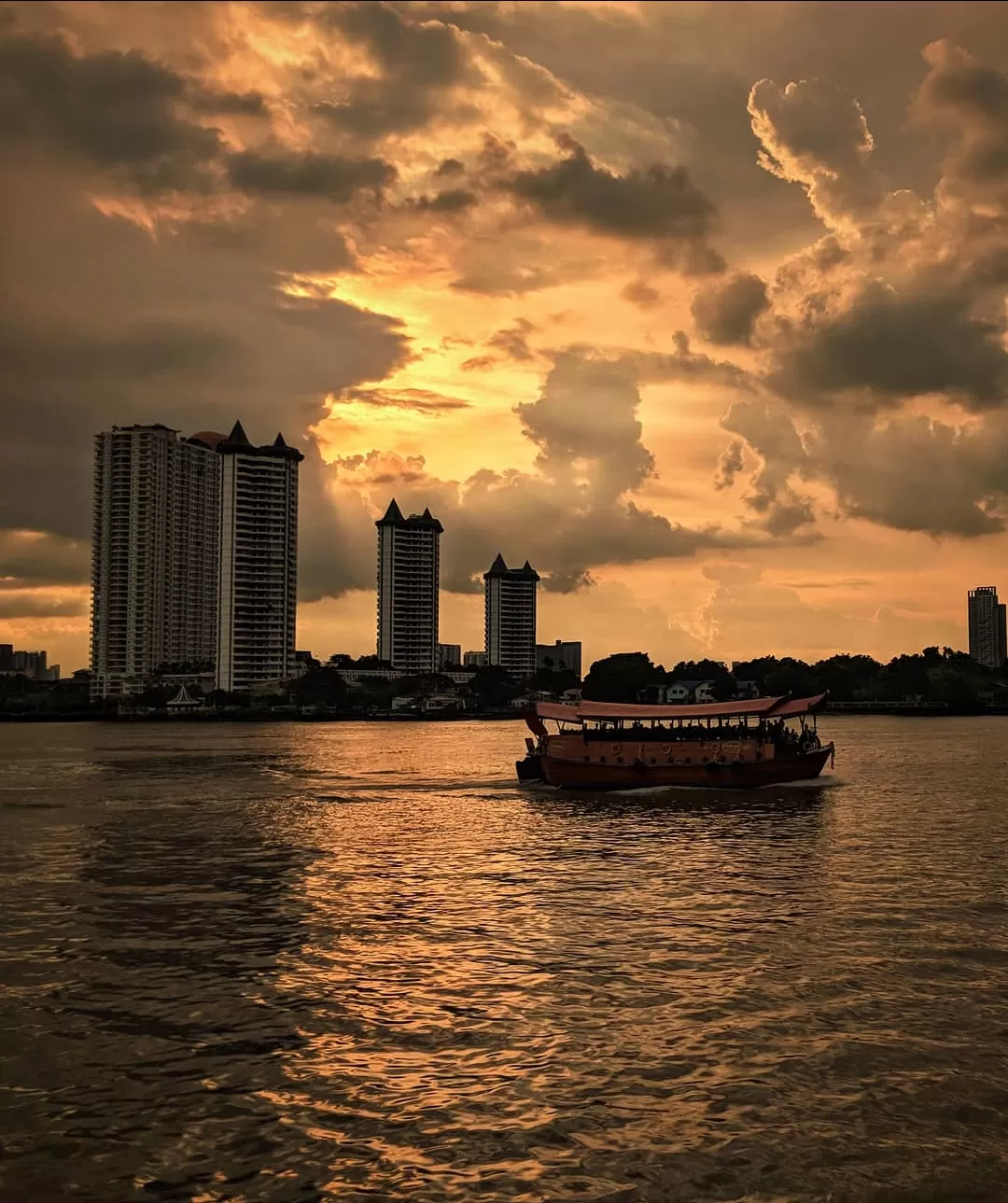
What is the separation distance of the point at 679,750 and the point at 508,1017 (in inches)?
1851

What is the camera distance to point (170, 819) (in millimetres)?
54469

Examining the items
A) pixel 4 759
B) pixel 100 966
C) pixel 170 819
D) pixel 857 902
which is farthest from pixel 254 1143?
pixel 4 759

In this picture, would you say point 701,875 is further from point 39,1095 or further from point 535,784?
point 535,784

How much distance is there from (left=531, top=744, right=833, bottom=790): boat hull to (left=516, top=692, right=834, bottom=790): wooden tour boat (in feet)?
0.19

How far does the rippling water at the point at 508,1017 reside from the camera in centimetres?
1424

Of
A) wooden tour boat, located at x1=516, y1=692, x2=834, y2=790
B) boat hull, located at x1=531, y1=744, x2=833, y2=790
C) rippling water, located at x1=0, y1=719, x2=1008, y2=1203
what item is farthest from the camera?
boat hull, located at x1=531, y1=744, x2=833, y2=790

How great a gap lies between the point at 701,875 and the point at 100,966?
1959 cm

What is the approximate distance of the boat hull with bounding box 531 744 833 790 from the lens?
65625mm

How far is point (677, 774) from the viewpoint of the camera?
216ft

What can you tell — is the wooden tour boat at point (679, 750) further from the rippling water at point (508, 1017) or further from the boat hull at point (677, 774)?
the rippling water at point (508, 1017)

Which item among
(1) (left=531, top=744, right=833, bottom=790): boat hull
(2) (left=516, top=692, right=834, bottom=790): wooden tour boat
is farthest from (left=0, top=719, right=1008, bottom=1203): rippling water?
(1) (left=531, top=744, right=833, bottom=790): boat hull

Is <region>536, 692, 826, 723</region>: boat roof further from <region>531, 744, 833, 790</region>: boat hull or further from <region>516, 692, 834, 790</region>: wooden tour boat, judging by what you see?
<region>531, 744, 833, 790</region>: boat hull

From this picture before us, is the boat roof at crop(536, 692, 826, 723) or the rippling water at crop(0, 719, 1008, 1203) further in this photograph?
the boat roof at crop(536, 692, 826, 723)

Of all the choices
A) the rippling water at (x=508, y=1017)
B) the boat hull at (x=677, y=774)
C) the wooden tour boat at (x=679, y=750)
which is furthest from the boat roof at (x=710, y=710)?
the rippling water at (x=508, y=1017)
